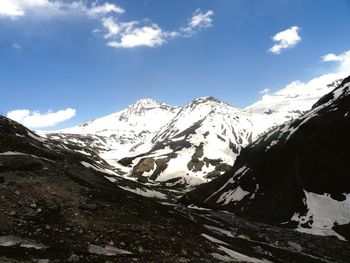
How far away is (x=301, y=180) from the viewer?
383ft

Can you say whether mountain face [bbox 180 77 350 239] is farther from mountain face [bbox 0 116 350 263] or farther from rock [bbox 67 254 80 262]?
rock [bbox 67 254 80 262]

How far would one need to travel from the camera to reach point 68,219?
139 ft

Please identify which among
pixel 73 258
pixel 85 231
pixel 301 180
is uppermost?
pixel 301 180

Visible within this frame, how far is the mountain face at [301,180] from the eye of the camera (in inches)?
3957

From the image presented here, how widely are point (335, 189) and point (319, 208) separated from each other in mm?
9723

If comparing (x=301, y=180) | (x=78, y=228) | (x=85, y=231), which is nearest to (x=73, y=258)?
(x=85, y=231)

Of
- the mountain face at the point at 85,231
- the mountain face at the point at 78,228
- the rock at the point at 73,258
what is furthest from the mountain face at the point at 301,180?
the rock at the point at 73,258

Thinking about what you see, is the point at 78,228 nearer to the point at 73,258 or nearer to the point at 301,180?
the point at 73,258

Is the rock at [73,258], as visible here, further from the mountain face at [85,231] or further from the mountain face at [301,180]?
the mountain face at [301,180]

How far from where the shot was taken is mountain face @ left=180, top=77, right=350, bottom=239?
330ft

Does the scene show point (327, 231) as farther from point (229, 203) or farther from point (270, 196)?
point (229, 203)

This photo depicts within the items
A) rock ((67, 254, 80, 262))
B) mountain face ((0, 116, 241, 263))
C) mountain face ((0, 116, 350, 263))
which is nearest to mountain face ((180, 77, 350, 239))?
mountain face ((0, 116, 350, 263))

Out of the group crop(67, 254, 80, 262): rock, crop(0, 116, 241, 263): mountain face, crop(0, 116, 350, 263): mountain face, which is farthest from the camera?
crop(0, 116, 350, 263): mountain face

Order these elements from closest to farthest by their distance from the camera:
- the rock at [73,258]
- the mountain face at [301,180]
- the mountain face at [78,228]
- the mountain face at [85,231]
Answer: the rock at [73,258], the mountain face at [78,228], the mountain face at [85,231], the mountain face at [301,180]
